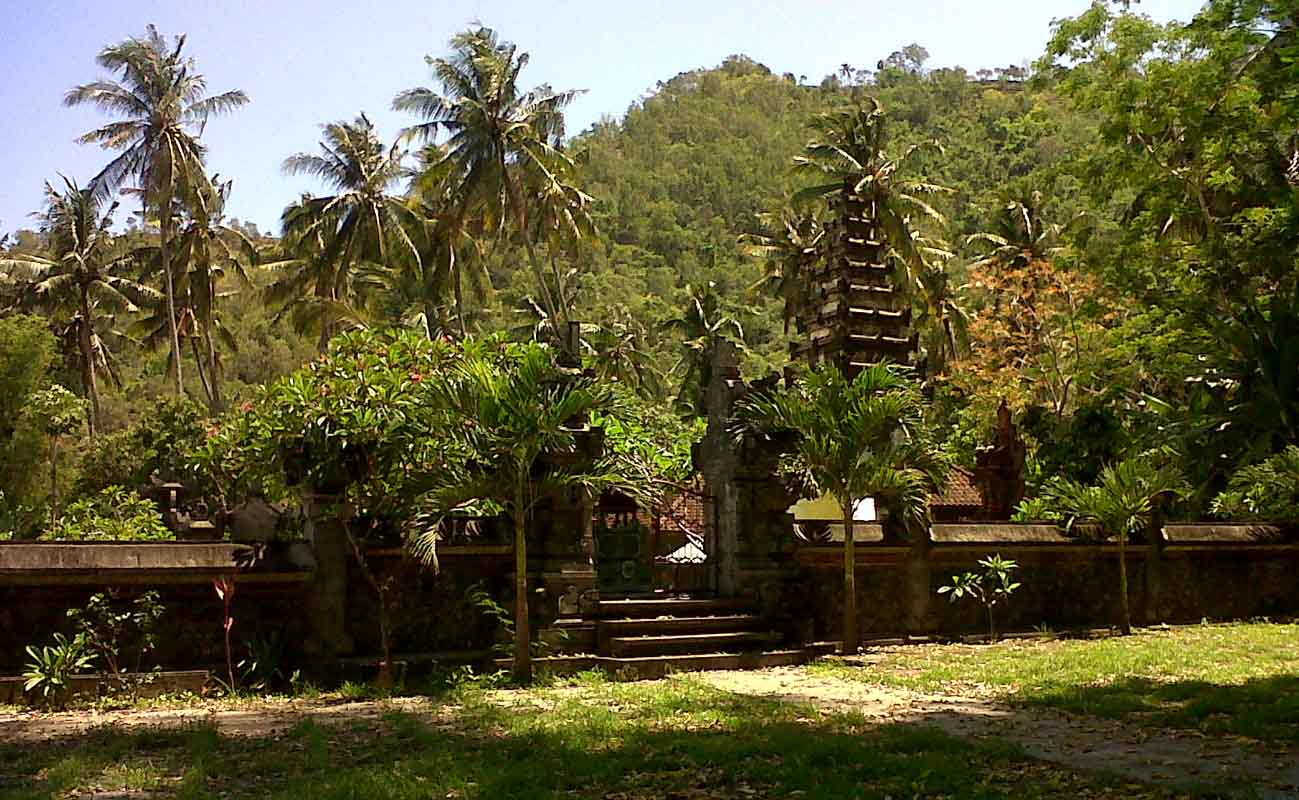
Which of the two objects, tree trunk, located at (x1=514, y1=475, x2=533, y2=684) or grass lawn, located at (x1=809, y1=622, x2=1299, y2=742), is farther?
tree trunk, located at (x1=514, y1=475, x2=533, y2=684)

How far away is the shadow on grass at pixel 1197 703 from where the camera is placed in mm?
9391

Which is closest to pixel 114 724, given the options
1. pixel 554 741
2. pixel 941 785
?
pixel 554 741

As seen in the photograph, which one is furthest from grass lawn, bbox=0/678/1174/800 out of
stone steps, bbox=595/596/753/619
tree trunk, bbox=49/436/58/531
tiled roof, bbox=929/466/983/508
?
tree trunk, bbox=49/436/58/531

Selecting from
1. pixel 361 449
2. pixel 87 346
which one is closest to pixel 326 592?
pixel 361 449

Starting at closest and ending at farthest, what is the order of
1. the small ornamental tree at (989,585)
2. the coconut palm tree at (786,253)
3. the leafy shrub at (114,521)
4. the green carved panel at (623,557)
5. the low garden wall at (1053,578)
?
the low garden wall at (1053,578), the small ornamental tree at (989,585), the leafy shrub at (114,521), the green carved panel at (623,557), the coconut palm tree at (786,253)

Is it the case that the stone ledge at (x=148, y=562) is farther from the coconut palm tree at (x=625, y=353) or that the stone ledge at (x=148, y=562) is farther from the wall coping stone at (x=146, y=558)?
the coconut palm tree at (x=625, y=353)

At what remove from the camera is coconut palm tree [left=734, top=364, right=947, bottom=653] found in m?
15.3

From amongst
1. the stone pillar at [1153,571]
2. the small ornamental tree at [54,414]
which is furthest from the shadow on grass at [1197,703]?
the small ornamental tree at [54,414]

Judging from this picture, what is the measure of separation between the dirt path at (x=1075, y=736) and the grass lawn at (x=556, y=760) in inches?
18.0

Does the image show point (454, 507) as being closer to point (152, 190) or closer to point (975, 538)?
point (975, 538)

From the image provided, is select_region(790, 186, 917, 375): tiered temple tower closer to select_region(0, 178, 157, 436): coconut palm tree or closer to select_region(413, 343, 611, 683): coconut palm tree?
select_region(413, 343, 611, 683): coconut palm tree

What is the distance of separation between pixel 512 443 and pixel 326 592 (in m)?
2.78

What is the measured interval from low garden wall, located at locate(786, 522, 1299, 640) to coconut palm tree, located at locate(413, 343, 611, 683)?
451cm

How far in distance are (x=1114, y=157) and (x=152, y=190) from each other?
32.7 meters
